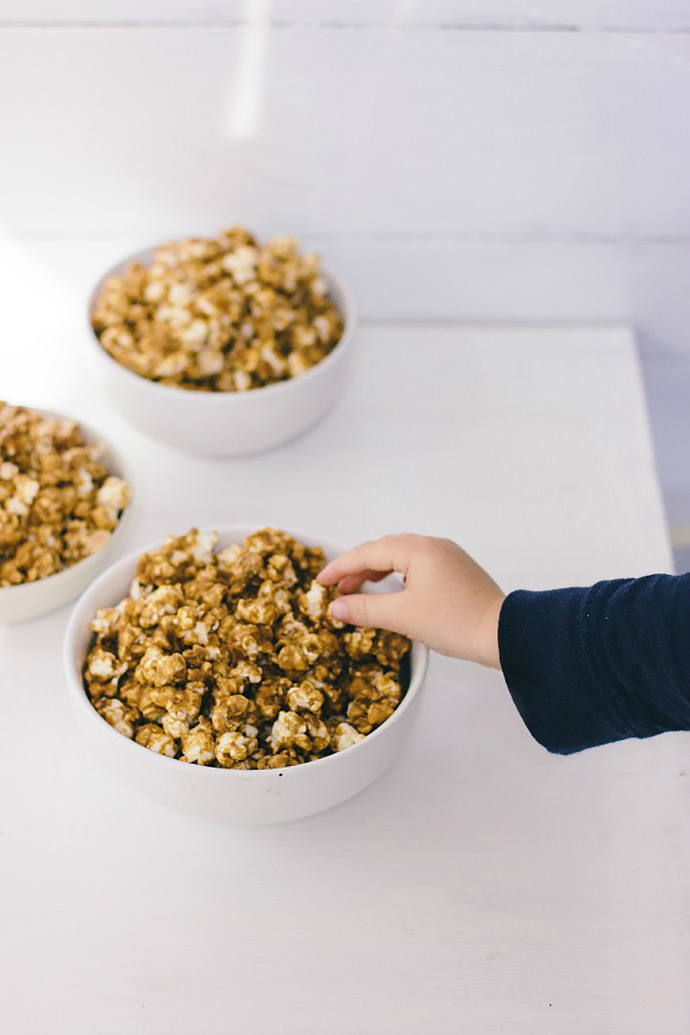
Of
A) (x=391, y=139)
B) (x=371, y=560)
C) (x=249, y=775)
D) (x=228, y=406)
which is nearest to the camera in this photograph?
(x=249, y=775)

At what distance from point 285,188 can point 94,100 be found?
230 millimetres

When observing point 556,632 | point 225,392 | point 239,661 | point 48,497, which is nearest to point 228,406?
point 225,392

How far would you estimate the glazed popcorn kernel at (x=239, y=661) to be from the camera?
74cm

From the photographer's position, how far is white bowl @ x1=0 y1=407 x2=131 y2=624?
2.83 feet

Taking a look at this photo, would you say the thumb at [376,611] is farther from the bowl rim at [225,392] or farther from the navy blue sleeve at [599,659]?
the bowl rim at [225,392]

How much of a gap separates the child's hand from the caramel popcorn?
0.24 m

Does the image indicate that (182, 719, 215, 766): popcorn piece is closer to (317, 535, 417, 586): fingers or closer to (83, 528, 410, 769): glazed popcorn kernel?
(83, 528, 410, 769): glazed popcorn kernel

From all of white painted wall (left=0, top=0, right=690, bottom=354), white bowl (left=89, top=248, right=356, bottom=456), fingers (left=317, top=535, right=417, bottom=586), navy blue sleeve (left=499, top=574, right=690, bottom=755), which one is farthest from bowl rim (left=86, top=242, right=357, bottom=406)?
navy blue sleeve (left=499, top=574, right=690, bottom=755)

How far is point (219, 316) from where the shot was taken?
1.00 m

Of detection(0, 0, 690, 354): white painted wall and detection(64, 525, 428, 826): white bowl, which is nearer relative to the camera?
detection(64, 525, 428, 826): white bowl

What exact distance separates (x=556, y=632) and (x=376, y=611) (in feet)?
0.46

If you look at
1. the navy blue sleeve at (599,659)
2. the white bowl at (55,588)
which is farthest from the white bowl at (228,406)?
the navy blue sleeve at (599,659)

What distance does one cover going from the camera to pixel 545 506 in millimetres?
1047

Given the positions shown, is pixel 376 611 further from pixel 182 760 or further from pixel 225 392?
pixel 225 392
